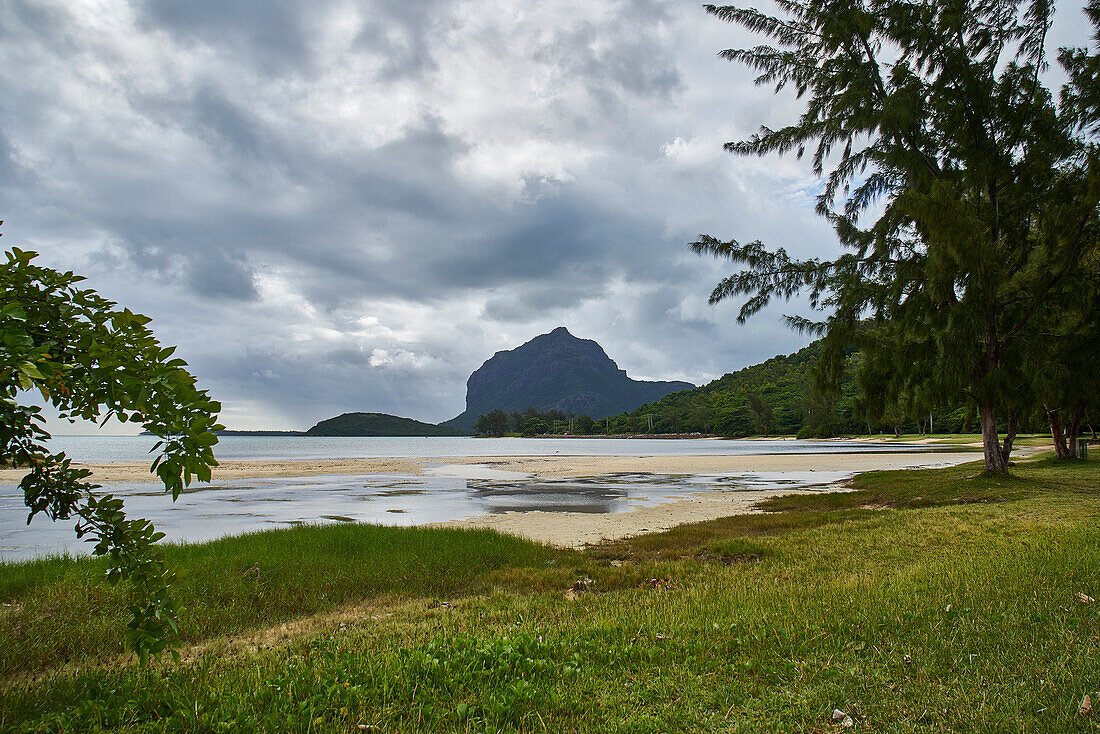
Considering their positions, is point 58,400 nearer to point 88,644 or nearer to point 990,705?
point 88,644

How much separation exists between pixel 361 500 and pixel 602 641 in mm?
24340

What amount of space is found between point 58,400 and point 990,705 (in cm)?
632

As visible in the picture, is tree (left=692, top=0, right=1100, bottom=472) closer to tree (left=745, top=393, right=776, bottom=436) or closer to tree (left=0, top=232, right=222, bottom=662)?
tree (left=0, top=232, right=222, bottom=662)

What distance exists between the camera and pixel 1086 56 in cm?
1661

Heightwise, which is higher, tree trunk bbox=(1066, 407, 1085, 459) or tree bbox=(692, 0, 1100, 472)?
tree bbox=(692, 0, 1100, 472)

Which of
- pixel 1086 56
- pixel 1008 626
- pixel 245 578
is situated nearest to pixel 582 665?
pixel 1008 626

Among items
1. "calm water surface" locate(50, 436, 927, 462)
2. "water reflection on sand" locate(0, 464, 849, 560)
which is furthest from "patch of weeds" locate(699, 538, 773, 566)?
"calm water surface" locate(50, 436, 927, 462)

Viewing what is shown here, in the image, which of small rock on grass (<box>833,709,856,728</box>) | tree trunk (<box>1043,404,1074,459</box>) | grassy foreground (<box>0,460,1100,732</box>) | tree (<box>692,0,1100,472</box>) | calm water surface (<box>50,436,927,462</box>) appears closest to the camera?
small rock on grass (<box>833,709,856,728</box>)

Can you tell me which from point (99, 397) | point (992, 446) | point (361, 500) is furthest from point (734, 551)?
point (361, 500)

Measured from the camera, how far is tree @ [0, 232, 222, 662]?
2.96 m

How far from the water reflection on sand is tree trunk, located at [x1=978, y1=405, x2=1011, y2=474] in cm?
1207

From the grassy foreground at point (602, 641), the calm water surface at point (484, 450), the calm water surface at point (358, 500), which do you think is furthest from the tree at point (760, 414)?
the grassy foreground at point (602, 641)

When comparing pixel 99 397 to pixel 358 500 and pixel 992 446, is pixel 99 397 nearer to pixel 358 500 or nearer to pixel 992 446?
pixel 992 446

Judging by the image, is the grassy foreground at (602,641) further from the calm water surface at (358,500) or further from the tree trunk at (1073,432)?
the tree trunk at (1073,432)
